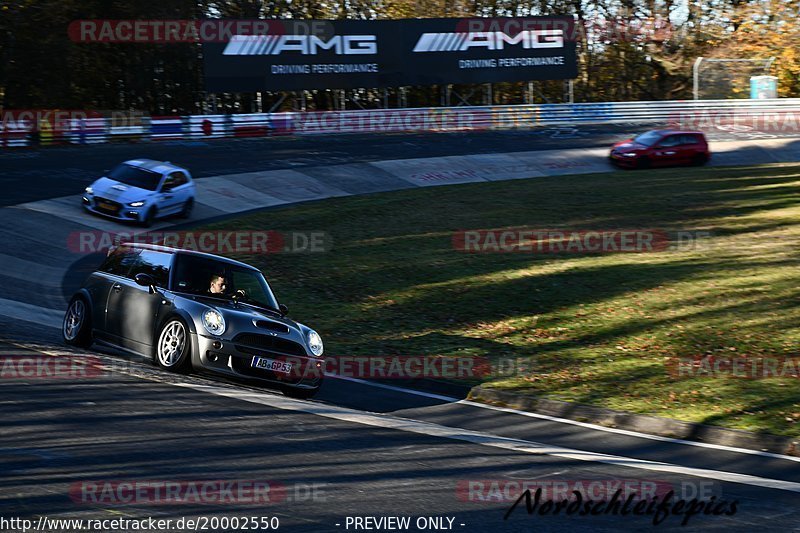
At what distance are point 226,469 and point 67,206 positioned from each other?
18981 mm

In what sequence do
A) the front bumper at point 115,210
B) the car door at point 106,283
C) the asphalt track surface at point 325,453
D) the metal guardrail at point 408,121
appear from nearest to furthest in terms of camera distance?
the asphalt track surface at point 325,453, the car door at point 106,283, the front bumper at point 115,210, the metal guardrail at point 408,121

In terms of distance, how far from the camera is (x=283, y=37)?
1646 inches

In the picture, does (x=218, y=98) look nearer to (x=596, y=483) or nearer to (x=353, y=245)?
(x=353, y=245)

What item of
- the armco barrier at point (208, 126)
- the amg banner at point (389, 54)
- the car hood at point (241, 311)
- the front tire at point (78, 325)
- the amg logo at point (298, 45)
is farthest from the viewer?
the amg banner at point (389, 54)

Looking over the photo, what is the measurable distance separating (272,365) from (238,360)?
0.38 m

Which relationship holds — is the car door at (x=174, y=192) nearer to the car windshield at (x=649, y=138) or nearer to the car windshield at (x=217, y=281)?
the car windshield at (x=217, y=281)

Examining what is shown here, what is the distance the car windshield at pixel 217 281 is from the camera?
11.1 m

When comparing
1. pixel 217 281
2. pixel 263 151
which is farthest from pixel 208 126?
pixel 217 281

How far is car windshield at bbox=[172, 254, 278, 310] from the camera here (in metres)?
11.1

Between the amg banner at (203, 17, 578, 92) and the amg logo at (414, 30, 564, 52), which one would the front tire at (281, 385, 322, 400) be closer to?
the amg banner at (203, 17, 578, 92)

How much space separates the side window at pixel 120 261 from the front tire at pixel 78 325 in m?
0.51

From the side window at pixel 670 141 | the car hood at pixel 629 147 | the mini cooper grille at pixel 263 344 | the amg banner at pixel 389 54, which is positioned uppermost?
the amg banner at pixel 389 54

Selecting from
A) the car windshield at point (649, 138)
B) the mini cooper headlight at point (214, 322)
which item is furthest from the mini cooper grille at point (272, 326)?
the car windshield at point (649, 138)

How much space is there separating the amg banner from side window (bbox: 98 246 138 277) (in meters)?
29.8
